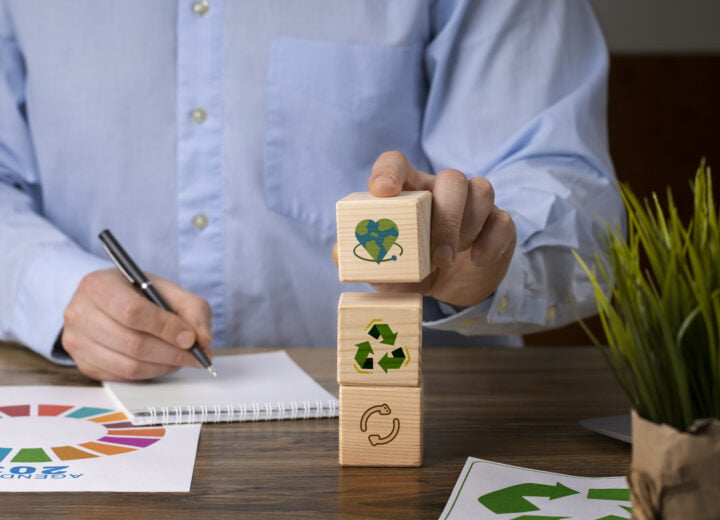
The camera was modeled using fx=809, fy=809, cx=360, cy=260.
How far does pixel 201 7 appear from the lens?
127 cm

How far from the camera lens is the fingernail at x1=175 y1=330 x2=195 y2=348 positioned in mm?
912

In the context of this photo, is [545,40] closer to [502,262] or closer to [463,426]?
[502,262]

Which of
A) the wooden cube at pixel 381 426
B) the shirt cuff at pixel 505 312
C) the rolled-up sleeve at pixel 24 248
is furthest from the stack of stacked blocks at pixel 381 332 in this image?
the rolled-up sleeve at pixel 24 248

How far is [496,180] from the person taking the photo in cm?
116

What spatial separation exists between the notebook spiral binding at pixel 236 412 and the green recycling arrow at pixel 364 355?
16cm

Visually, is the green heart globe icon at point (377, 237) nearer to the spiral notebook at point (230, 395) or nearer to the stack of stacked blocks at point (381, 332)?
the stack of stacked blocks at point (381, 332)

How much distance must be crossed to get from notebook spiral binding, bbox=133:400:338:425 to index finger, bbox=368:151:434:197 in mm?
242

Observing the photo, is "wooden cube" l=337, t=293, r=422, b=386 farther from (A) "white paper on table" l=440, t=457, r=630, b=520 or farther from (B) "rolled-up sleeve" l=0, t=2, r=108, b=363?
(B) "rolled-up sleeve" l=0, t=2, r=108, b=363

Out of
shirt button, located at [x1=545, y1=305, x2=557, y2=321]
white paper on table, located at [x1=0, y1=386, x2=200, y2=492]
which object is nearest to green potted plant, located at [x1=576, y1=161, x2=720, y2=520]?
white paper on table, located at [x1=0, y1=386, x2=200, y2=492]

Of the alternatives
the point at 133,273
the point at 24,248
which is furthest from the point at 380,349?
the point at 24,248

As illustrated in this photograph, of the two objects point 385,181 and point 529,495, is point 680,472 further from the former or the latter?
point 385,181

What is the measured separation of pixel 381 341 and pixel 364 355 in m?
0.02

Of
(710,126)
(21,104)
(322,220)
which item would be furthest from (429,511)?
(710,126)

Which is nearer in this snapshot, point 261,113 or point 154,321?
point 154,321
